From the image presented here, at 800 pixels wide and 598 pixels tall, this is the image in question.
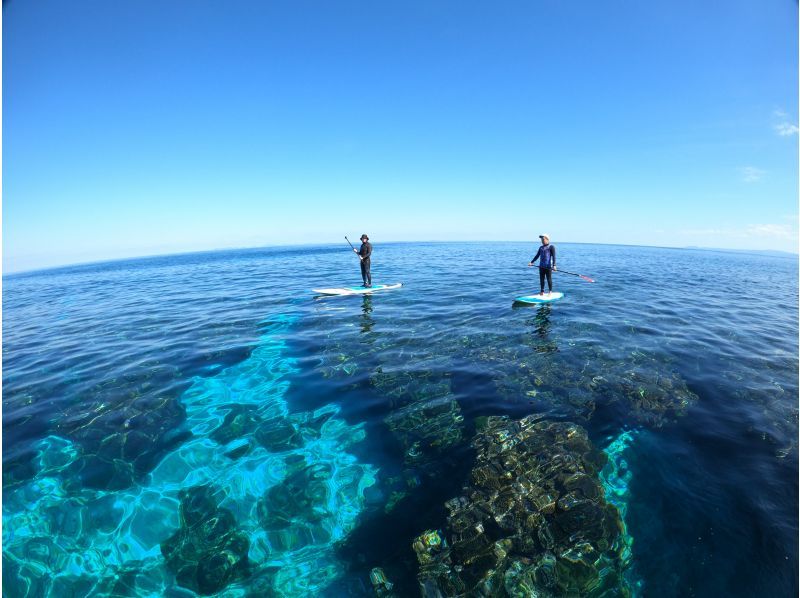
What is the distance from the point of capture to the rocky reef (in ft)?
15.1

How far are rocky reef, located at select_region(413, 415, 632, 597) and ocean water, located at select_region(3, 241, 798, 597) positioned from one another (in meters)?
0.03

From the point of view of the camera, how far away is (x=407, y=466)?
21.7ft

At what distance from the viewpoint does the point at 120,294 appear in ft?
94.0

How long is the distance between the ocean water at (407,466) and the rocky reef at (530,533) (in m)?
0.03

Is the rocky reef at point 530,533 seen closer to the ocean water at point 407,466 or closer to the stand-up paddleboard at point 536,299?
the ocean water at point 407,466

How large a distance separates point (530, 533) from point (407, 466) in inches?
94.9

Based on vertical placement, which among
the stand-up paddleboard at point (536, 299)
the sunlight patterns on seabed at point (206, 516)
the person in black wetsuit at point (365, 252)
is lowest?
the sunlight patterns on seabed at point (206, 516)

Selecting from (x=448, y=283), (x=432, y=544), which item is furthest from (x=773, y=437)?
(x=448, y=283)

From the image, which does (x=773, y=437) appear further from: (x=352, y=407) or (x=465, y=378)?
(x=352, y=407)

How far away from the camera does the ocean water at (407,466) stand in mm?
4852

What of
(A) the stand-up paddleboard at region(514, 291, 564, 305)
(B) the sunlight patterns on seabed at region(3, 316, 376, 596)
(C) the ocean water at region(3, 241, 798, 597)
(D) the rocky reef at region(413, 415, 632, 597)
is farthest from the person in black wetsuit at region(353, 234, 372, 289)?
(D) the rocky reef at region(413, 415, 632, 597)

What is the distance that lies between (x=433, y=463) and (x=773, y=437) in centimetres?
725

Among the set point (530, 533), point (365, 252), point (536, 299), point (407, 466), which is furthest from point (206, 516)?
point (365, 252)

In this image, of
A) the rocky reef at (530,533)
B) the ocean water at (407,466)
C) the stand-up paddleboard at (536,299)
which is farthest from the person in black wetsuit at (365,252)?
the rocky reef at (530,533)
